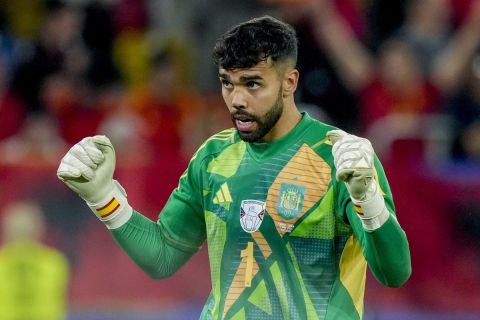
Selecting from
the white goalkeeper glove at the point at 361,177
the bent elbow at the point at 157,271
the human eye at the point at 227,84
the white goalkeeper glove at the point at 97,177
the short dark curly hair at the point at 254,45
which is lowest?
the bent elbow at the point at 157,271

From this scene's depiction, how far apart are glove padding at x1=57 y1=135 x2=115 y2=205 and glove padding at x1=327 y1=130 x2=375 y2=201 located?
3.96ft

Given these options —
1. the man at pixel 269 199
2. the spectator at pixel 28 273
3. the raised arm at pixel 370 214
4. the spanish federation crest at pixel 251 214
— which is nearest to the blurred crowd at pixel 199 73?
the spectator at pixel 28 273

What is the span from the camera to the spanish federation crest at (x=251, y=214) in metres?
5.26

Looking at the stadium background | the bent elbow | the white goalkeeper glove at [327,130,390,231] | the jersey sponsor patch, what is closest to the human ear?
the jersey sponsor patch

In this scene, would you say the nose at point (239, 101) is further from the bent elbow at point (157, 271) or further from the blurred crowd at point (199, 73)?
the blurred crowd at point (199, 73)

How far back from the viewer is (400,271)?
4879 millimetres

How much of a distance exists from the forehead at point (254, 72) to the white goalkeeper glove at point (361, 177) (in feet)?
1.78

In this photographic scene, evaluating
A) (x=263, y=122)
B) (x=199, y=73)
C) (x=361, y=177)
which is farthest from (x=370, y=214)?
(x=199, y=73)

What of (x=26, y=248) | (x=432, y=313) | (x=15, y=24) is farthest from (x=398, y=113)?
(x=15, y=24)

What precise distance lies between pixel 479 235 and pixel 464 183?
1.51ft

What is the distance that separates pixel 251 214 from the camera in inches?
208

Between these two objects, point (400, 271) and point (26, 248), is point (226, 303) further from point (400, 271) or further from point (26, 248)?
point (26, 248)

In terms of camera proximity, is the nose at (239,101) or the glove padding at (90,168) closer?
the nose at (239,101)

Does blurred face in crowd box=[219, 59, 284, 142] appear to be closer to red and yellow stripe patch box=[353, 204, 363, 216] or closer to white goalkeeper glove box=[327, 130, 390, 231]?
white goalkeeper glove box=[327, 130, 390, 231]
